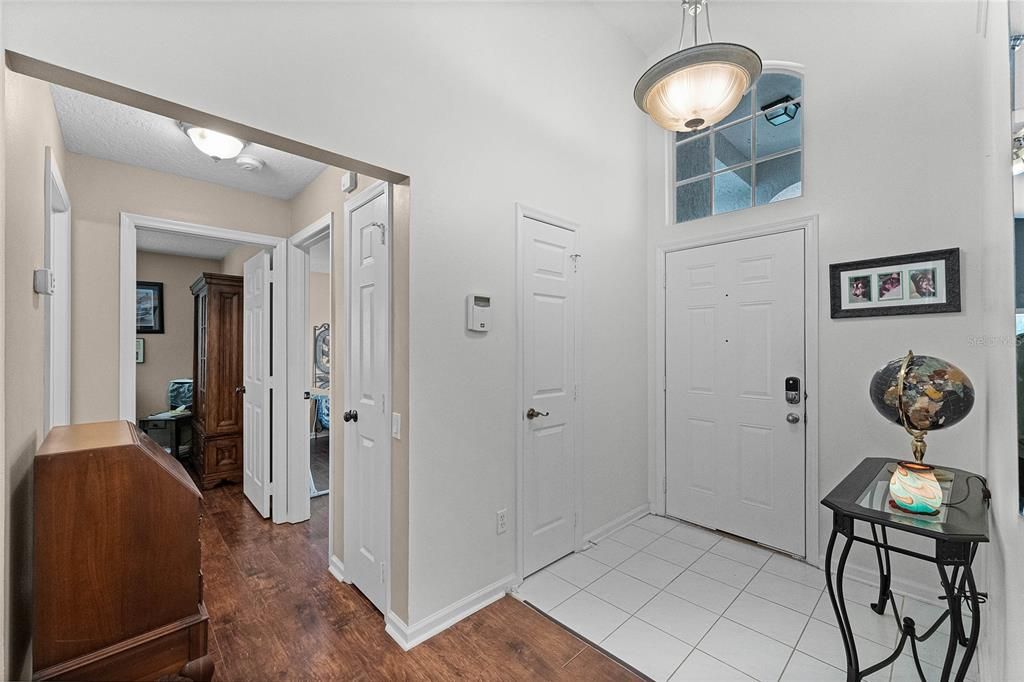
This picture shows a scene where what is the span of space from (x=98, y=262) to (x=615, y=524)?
12.3 feet

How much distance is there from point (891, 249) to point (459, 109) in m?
2.40

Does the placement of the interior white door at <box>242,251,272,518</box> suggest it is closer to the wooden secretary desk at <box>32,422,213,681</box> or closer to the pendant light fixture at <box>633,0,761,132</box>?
the wooden secretary desk at <box>32,422,213,681</box>

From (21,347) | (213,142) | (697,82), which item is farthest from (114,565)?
(697,82)

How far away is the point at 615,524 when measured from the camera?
3123 mm

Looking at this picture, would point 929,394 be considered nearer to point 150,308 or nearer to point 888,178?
point 888,178

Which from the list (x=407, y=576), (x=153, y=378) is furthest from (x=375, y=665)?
(x=153, y=378)

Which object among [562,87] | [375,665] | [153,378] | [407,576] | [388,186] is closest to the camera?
[375,665]

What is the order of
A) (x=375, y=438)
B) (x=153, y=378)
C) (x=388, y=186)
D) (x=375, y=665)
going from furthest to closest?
(x=153, y=378) < (x=375, y=438) < (x=388, y=186) < (x=375, y=665)

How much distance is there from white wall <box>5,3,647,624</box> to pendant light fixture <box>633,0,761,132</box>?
85cm

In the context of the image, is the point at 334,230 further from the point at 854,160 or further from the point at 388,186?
the point at 854,160

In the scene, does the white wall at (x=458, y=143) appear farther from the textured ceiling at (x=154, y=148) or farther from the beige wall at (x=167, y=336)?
the beige wall at (x=167, y=336)

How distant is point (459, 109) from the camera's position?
85.5 inches

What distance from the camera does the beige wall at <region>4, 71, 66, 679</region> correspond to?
122 cm

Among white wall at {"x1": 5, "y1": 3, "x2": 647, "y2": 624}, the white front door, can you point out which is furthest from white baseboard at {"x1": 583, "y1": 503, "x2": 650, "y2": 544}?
the white front door
